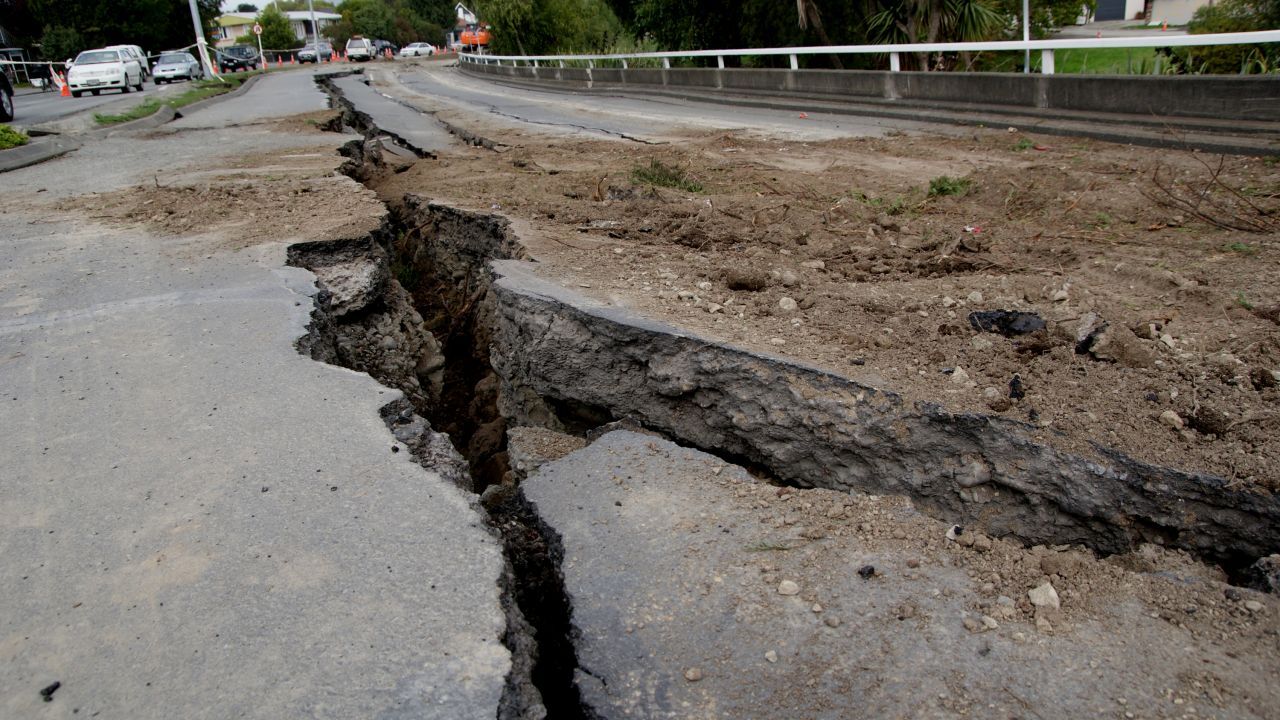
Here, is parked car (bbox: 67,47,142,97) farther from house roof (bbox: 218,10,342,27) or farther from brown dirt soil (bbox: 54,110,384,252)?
house roof (bbox: 218,10,342,27)

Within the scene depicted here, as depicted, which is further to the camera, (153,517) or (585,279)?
(585,279)

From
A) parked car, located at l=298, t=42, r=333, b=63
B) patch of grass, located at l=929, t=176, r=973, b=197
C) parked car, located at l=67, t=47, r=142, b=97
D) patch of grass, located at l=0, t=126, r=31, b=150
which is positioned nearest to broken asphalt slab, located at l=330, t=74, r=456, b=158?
patch of grass, located at l=0, t=126, r=31, b=150

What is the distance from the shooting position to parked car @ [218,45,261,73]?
153 ft

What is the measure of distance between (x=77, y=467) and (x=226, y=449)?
0.51 meters

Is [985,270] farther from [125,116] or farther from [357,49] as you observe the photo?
[357,49]

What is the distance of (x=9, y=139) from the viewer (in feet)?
37.8

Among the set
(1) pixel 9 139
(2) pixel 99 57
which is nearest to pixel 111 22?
(2) pixel 99 57

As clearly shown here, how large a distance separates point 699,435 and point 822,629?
58.0 inches

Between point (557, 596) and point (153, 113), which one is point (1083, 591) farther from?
point (153, 113)

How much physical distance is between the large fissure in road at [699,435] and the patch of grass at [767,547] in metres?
0.56

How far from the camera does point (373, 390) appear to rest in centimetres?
360

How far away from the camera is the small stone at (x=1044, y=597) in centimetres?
224

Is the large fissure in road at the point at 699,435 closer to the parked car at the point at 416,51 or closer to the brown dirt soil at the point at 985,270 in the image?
the brown dirt soil at the point at 985,270

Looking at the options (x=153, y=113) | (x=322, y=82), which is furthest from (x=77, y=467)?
(x=322, y=82)
